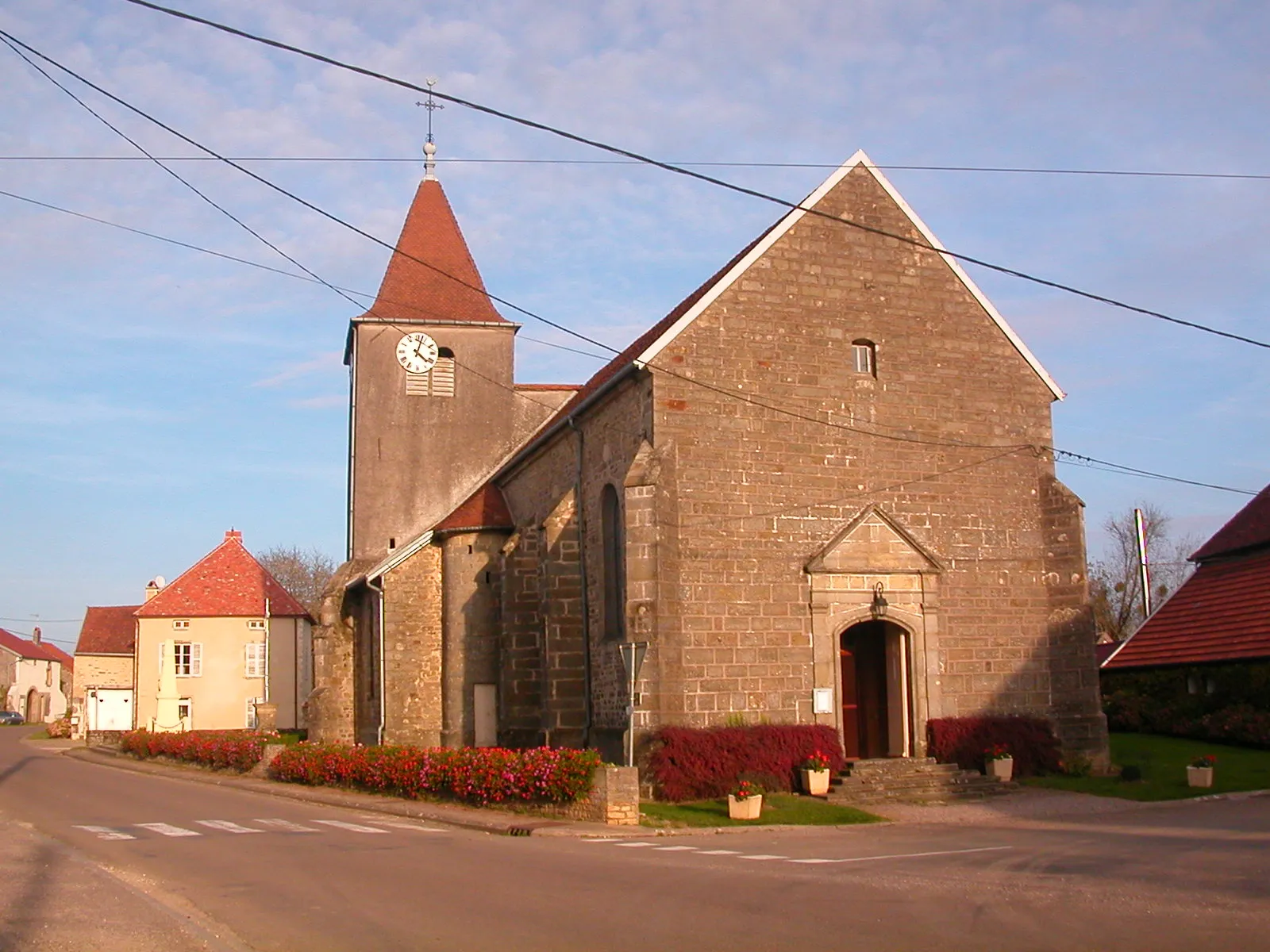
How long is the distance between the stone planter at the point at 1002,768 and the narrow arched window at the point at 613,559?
20.9 ft

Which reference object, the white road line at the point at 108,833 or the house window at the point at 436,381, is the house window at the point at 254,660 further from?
the white road line at the point at 108,833

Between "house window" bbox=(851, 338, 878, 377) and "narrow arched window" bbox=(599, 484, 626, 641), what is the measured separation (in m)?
4.71

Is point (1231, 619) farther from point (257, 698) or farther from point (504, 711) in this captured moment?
point (257, 698)

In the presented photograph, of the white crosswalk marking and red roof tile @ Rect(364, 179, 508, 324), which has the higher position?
red roof tile @ Rect(364, 179, 508, 324)

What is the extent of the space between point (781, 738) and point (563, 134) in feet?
33.7

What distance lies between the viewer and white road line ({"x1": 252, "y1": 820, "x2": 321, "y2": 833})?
625 inches

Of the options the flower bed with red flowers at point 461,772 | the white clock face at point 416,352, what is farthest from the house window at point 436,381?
the flower bed with red flowers at point 461,772

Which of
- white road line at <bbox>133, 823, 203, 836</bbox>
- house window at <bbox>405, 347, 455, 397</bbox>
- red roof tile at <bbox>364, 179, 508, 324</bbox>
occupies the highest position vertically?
red roof tile at <bbox>364, 179, 508, 324</bbox>

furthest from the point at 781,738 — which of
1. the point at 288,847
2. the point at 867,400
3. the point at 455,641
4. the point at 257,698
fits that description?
the point at 257,698

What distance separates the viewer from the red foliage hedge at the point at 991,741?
20425 mm

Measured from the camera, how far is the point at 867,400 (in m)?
21.4

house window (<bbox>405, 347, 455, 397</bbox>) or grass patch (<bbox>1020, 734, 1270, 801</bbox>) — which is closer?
grass patch (<bbox>1020, 734, 1270, 801</bbox>)

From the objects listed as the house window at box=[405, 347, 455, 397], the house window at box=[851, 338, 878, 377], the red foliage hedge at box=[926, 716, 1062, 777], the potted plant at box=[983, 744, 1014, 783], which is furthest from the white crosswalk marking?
the house window at box=[405, 347, 455, 397]

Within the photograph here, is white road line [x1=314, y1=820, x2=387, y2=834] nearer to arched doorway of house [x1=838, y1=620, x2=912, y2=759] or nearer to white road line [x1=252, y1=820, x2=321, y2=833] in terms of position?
white road line [x1=252, y1=820, x2=321, y2=833]
